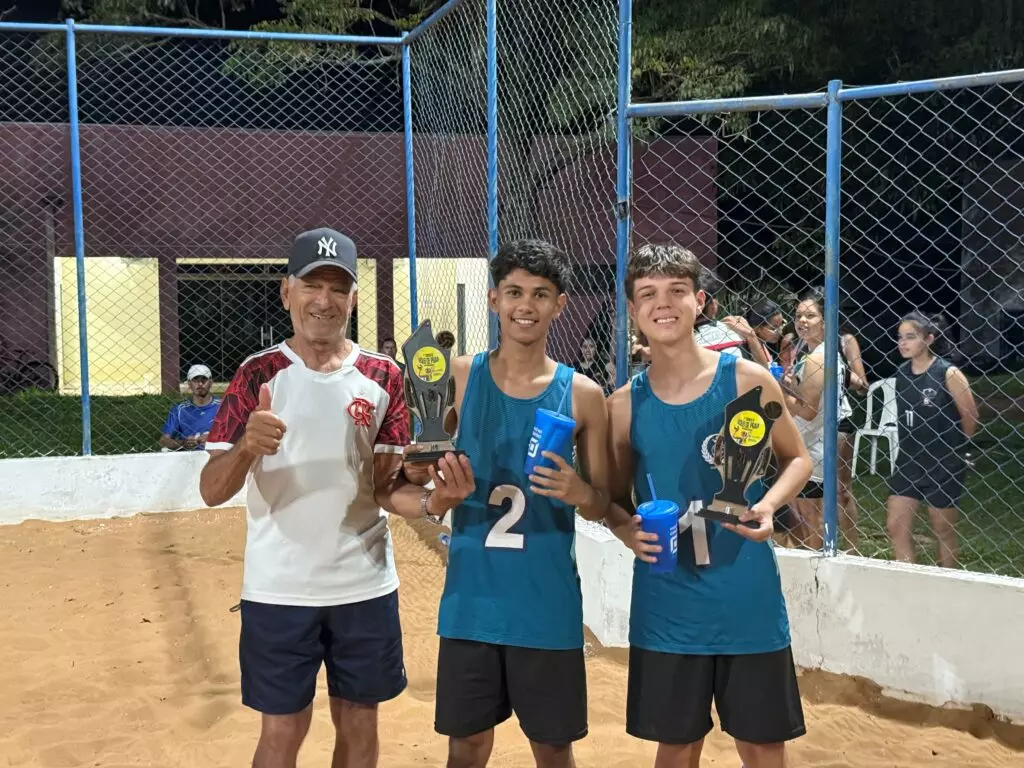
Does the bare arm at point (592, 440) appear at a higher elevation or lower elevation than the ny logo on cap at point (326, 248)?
lower

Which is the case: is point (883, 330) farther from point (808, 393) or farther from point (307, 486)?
point (307, 486)

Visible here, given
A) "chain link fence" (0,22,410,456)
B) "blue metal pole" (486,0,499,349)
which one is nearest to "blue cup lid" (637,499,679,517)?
"blue metal pole" (486,0,499,349)

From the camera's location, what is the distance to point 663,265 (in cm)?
251

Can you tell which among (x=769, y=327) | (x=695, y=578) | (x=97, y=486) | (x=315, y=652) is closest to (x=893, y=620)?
(x=695, y=578)

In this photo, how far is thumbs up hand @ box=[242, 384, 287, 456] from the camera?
2.37 m

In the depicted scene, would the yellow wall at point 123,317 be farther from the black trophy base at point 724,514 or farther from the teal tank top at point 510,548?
the black trophy base at point 724,514

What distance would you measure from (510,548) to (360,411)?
0.55 m

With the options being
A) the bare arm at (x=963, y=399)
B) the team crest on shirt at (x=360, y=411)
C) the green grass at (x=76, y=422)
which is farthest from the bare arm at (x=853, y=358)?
the green grass at (x=76, y=422)

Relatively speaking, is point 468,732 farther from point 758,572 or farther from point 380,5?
point 380,5

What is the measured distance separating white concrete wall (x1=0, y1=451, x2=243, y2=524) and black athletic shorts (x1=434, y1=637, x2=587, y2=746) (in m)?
5.30

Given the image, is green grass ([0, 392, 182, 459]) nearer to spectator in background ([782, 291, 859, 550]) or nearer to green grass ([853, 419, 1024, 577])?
green grass ([853, 419, 1024, 577])

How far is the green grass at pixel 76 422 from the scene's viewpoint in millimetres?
11570

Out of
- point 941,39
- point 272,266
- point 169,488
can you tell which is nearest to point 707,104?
point 169,488

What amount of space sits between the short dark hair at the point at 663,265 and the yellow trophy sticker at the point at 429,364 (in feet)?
1.86
